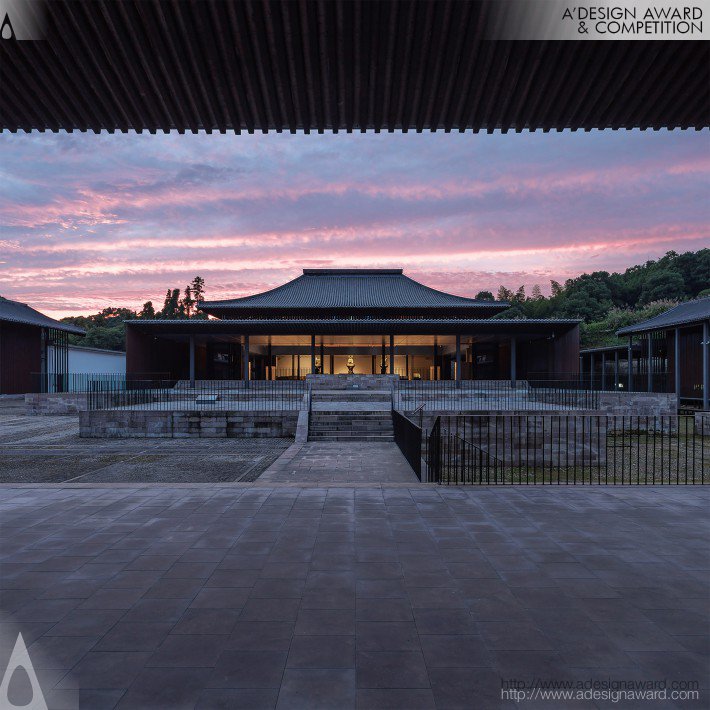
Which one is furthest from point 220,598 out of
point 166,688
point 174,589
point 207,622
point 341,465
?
point 341,465

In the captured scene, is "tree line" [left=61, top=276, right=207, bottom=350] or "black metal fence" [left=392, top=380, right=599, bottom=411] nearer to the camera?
"black metal fence" [left=392, top=380, right=599, bottom=411]

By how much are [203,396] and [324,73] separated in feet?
61.1

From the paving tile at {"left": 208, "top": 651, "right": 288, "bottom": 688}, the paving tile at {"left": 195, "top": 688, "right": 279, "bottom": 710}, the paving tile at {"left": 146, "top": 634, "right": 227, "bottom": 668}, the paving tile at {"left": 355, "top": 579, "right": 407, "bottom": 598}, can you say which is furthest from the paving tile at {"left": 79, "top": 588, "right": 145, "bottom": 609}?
the paving tile at {"left": 355, "top": 579, "right": 407, "bottom": 598}

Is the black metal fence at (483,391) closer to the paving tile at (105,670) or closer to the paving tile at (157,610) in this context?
the paving tile at (157,610)

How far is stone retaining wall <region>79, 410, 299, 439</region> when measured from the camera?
1489 cm

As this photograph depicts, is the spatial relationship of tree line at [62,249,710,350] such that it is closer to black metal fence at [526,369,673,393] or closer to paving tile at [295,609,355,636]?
Result: black metal fence at [526,369,673,393]

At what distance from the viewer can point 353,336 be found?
101ft

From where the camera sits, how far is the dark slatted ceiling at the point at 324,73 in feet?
11.0

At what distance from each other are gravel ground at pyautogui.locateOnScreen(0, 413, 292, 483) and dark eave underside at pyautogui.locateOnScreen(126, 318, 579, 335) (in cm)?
1179

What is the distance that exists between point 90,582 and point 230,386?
939 inches

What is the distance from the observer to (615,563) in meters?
4.11

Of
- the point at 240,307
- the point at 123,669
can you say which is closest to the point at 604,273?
the point at 240,307

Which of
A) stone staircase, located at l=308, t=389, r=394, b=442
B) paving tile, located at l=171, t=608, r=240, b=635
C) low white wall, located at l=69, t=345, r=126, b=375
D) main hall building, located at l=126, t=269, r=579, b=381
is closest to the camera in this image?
paving tile, located at l=171, t=608, r=240, b=635

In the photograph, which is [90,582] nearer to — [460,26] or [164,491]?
[164,491]
